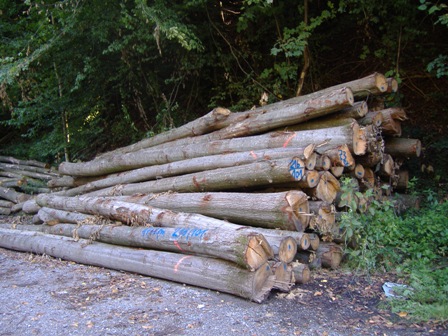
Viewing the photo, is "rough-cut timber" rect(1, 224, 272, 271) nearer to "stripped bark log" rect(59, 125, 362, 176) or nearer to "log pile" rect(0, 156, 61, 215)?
"stripped bark log" rect(59, 125, 362, 176)

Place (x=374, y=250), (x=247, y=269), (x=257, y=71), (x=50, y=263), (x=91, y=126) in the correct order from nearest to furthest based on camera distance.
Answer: (x=247, y=269)
(x=374, y=250)
(x=50, y=263)
(x=257, y=71)
(x=91, y=126)

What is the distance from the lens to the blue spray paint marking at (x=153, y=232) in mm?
5509

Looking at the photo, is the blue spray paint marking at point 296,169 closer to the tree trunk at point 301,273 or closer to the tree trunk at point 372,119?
the tree trunk at point 301,273

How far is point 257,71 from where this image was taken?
12.0 meters

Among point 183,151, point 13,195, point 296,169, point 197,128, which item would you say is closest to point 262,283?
point 296,169

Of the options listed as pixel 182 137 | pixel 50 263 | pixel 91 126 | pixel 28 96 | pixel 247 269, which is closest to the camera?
pixel 247 269

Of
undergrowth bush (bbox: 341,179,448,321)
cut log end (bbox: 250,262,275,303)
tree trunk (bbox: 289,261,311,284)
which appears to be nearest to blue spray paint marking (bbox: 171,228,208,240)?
cut log end (bbox: 250,262,275,303)

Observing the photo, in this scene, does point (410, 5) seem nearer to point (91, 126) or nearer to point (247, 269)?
point (247, 269)

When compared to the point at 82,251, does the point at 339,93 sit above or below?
above

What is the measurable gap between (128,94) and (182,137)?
5.42 meters

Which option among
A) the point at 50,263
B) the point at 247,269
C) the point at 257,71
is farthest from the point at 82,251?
the point at 257,71

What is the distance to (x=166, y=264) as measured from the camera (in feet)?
17.0

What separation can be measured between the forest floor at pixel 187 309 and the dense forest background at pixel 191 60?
4898 mm

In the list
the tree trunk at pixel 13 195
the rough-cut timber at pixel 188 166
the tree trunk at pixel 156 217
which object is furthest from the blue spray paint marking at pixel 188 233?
the tree trunk at pixel 13 195
